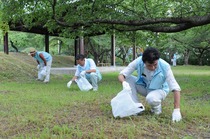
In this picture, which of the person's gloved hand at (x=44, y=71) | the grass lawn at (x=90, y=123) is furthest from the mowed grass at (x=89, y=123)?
the person's gloved hand at (x=44, y=71)

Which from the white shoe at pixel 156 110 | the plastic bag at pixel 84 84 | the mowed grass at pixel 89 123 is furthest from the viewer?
the plastic bag at pixel 84 84

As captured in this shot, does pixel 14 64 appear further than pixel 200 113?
Yes

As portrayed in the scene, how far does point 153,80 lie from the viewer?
4.12m

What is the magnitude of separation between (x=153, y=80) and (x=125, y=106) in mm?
604

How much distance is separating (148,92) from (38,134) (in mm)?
1876

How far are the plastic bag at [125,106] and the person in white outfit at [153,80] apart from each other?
5.0 inches

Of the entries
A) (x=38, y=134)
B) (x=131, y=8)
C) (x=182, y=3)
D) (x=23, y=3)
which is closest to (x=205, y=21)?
(x=182, y=3)

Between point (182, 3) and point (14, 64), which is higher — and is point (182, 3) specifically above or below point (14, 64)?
above

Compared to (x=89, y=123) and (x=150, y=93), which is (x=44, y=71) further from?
(x=89, y=123)

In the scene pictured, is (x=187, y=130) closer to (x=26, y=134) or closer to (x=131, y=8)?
(x=26, y=134)

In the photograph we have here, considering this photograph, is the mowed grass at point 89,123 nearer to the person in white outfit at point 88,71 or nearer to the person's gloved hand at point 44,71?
the person in white outfit at point 88,71

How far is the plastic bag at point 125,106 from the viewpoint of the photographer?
151 inches

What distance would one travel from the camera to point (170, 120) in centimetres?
388

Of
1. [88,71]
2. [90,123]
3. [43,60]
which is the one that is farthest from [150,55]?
[43,60]
